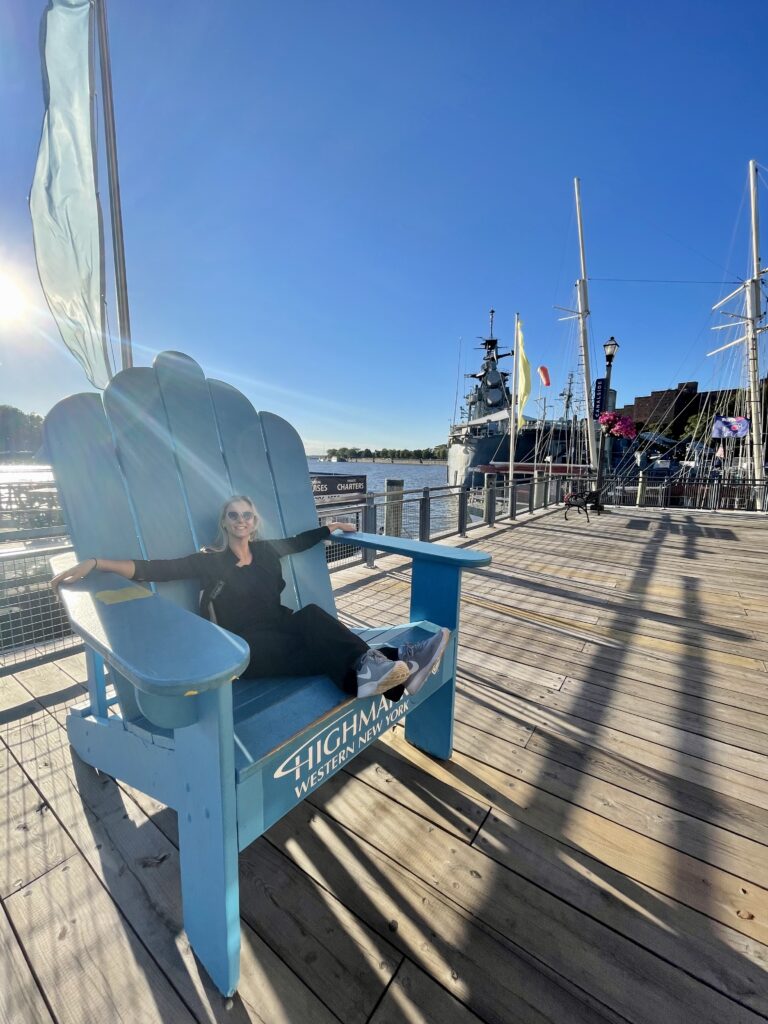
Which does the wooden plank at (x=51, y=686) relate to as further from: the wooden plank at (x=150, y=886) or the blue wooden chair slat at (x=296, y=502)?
the blue wooden chair slat at (x=296, y=502)

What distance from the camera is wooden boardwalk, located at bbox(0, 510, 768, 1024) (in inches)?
32.8

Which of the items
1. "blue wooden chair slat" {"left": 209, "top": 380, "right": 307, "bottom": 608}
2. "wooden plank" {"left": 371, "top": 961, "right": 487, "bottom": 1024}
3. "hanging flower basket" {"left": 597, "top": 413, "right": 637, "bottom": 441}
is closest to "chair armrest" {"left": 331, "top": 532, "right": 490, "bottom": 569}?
"blue wooden chair slat" {"left": 209, "top": 380, "right": 307, "bottom": 608}

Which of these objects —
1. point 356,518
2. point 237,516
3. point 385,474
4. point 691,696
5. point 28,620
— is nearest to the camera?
point 237,516

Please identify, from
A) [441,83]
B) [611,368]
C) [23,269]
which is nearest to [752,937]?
[23,269]

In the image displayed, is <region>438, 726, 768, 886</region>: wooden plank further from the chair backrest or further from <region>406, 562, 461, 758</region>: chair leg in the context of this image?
the chair backrest

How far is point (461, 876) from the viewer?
1082mm

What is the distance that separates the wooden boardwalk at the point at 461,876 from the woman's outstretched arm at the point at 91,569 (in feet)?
2.60

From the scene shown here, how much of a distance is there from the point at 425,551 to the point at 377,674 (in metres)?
0.44

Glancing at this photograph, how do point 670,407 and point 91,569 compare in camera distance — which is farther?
point 670,407

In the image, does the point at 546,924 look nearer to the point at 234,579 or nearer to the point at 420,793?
the point at 420,793

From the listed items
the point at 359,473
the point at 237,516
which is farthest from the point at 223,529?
the point at 359,473

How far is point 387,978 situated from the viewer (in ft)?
2.81

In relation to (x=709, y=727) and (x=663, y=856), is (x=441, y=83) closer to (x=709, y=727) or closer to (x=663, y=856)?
(x=709, y=727)

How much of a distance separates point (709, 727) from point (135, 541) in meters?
2.40
